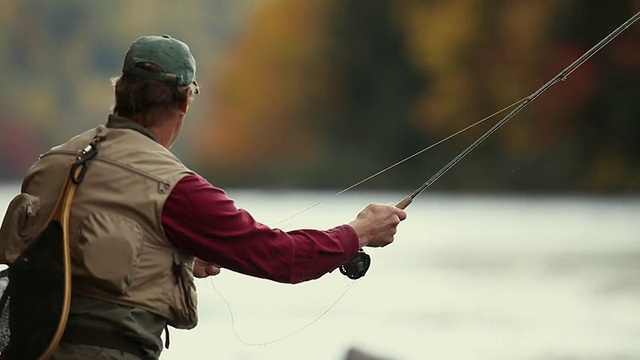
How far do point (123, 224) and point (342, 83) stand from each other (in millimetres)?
4063

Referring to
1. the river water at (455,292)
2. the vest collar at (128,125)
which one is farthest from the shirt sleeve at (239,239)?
the river water at (455,292)

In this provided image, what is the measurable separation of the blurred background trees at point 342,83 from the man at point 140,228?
375 centimetres

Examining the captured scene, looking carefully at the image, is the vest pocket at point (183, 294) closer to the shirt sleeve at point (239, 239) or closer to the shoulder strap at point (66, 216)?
the shirt sleeve at point (239, 239)

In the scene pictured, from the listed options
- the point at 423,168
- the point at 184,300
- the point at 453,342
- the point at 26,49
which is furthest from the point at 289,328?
the point at 184,300

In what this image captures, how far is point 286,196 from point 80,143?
3.82 meters

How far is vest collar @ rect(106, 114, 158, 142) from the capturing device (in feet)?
6.00

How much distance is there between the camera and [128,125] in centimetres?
183

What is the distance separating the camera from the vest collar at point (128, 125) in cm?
183

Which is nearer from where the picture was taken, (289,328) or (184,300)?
(184,300)

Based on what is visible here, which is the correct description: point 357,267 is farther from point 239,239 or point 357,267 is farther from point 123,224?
point 123,224

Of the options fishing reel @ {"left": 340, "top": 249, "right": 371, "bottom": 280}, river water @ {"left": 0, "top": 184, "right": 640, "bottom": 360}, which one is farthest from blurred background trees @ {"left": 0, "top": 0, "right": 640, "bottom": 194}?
fishing reel @ {"left": 340, "top": 249, "right": 371, "bottom": 280}

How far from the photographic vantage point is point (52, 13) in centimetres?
574

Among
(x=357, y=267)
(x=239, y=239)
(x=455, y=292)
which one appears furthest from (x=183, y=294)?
(x=455, y=292)

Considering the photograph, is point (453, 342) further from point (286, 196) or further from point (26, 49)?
point (26, 49)
